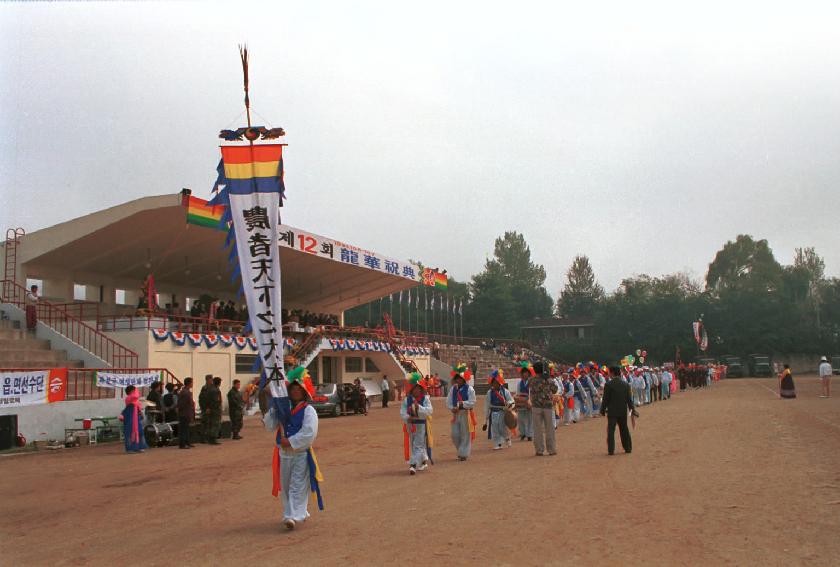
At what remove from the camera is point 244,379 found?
30.8 m

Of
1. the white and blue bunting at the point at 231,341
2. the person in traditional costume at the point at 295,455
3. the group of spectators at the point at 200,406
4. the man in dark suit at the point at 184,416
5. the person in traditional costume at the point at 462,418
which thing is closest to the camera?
the person in traditional costume at the point at 295,455

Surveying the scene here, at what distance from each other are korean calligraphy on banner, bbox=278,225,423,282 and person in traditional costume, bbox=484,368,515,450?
1940 centimetres

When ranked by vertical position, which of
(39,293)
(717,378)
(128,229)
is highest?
(128,229)

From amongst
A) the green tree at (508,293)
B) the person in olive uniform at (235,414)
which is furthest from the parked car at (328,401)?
the green tree at (508,293)

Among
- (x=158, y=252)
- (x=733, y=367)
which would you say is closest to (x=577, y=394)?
(x=158, y=252)

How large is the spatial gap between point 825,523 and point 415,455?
609cm

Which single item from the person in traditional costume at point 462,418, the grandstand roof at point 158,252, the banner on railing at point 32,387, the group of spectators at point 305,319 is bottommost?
the person in traditional costume at point 462,418

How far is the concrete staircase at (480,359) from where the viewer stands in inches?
2179

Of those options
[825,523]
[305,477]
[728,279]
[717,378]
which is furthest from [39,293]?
[728,279]

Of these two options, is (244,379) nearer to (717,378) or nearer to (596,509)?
(596,509)

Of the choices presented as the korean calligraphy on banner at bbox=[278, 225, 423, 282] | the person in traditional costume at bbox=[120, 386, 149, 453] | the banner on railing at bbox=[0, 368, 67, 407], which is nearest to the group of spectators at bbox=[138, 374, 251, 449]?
the person in traditional costume at bbox=[120, 386, 149, 453]

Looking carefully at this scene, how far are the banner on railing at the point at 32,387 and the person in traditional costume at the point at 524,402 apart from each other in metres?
11.7

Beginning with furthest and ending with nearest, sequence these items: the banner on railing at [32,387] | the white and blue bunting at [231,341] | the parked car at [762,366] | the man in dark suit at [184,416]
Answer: the parked car at [762,366] → the white and blue bunting at [231,341] → the man in dark suit at [184,416] → the banner on railing at [32,387]

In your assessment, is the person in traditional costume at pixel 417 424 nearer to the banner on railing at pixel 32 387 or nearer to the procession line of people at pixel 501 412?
the procession line of people at pixel 501 412
